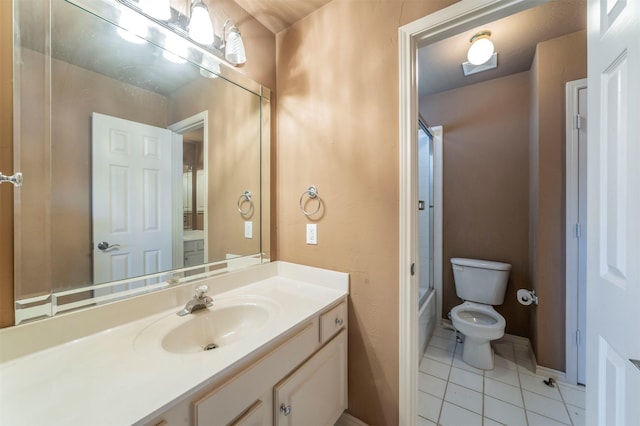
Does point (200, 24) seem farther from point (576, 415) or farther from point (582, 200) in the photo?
point (576, 415)

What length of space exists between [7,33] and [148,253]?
80 centimetres

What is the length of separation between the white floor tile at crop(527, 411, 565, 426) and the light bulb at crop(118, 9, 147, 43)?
8.98 ft

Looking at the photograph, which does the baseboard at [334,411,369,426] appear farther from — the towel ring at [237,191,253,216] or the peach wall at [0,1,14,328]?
the peach wall at [0,1,14,328]

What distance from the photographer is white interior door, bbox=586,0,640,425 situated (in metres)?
0.59

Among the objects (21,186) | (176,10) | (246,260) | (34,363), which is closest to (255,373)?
(34,363)

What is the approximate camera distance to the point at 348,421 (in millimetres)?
1293

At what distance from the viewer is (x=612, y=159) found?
26.7 inches

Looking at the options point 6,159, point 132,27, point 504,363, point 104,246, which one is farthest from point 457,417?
point 132,27

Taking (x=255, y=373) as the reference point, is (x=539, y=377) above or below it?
below

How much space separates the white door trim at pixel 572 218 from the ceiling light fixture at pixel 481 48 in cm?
60

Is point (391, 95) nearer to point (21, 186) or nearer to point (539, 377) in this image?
point (21, 186)

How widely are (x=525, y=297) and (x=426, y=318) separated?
79 centimetres

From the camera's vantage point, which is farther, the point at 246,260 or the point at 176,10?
the point at 246,260

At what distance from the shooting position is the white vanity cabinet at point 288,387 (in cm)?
63
